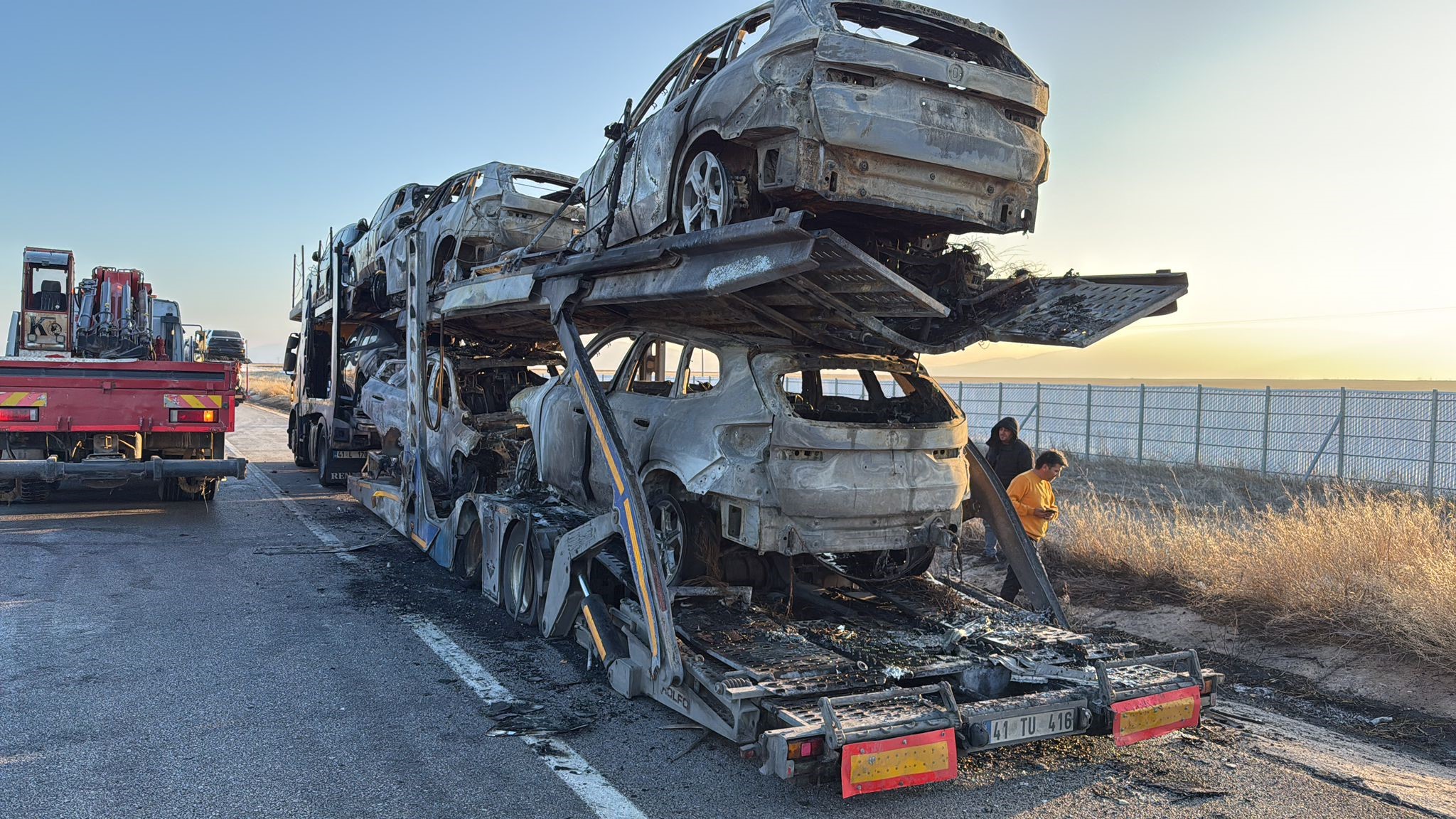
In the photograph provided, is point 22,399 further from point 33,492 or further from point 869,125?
point 869,125

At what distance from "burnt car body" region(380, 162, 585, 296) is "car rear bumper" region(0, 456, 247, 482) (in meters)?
3.53

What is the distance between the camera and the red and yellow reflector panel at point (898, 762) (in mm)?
3852

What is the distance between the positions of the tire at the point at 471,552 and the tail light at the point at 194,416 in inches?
195

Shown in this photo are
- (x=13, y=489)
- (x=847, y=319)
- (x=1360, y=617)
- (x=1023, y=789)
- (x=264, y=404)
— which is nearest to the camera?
(x=1023, y=789)

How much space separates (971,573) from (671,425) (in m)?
4.74

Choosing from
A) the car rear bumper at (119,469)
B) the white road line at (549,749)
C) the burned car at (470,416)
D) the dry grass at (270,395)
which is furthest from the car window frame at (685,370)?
the dry grass at (270,395)

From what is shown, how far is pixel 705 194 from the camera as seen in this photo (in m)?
5.58

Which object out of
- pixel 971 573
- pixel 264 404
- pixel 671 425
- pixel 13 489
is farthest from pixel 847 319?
pixel 264 404

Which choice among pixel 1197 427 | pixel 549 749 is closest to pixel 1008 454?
pixel 549 749

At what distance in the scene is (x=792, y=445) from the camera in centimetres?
511

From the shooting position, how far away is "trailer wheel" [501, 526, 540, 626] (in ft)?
22.5

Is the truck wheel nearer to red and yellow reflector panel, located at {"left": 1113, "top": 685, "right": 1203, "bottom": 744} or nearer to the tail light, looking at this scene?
the tail light

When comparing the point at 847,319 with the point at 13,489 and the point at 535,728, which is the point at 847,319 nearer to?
the point at 535,728

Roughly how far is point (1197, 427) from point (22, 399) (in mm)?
19850
